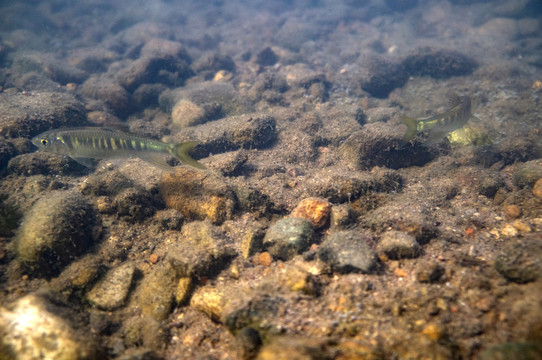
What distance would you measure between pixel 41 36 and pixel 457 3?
43.1m

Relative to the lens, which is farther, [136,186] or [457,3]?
[457,3]

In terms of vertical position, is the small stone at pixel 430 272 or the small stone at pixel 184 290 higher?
the small stone at pixel 430 272

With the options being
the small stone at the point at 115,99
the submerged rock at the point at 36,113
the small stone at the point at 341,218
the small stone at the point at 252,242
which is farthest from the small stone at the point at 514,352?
the small stone at the point at 115,99

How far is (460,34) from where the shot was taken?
74.5 ft

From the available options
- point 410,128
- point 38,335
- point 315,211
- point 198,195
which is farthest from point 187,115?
point 38,335

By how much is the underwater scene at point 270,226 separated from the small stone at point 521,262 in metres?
0.02

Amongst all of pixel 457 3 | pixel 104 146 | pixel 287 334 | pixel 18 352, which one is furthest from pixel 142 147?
pixel 457 3

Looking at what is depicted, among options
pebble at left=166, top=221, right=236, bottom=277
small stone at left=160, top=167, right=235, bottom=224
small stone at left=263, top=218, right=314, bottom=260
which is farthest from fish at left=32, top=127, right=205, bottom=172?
small stone at left=263, top=218, right=314, bottom=260

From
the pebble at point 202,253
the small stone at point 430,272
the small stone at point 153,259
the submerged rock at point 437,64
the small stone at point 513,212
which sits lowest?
the small stone at point 153,259

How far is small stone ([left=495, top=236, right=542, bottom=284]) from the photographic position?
2.71 m

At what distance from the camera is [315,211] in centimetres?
442

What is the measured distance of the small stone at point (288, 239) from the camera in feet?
12.4

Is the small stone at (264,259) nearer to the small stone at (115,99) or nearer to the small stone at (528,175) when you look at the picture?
the small stone at (528,175)

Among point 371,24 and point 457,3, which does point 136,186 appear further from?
point 457,3
